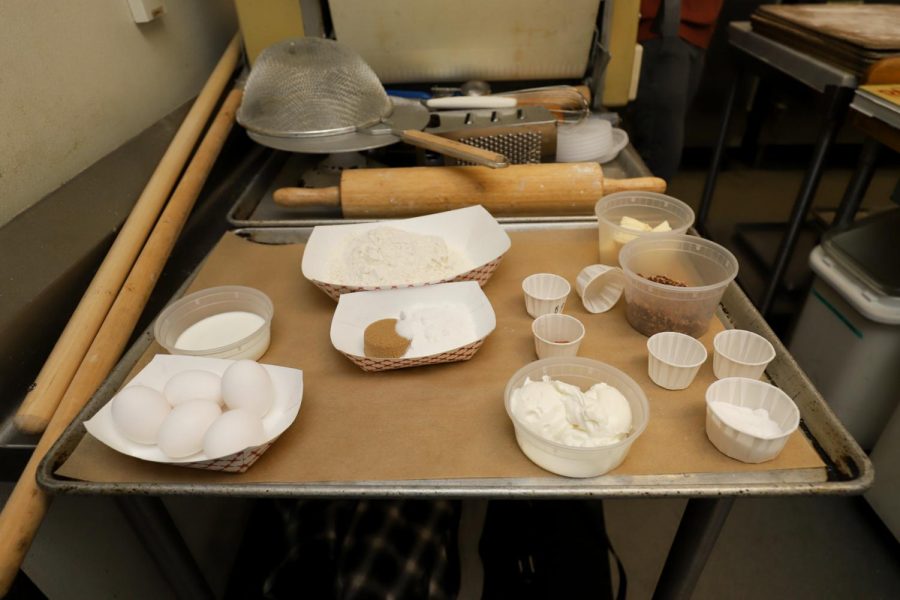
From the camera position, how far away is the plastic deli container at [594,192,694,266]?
103cm

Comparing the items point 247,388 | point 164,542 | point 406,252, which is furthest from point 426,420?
point 164,542

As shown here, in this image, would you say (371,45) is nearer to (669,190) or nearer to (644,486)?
(644,486)

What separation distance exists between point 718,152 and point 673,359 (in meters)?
1.85

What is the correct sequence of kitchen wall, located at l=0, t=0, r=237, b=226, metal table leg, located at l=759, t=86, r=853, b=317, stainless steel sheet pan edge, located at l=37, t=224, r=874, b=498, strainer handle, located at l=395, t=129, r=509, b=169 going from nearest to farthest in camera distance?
1. stainless steel sheet pan edge, located at l=37, t=224, r=874, b=498
2. kitchen wall, located at l=0, t=0, r=237, b=226
3. strainer handle, located at l=395, t=129, r=509, b=169
4. metal table leg, located at l=759, t=86, r=853, b=317

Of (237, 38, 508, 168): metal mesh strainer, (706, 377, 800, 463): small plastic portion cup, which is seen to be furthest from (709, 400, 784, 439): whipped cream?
(237, 38, 508, 168): metal mesh strainer

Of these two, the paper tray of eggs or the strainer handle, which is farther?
the strainer handle

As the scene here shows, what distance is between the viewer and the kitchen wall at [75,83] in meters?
1.04

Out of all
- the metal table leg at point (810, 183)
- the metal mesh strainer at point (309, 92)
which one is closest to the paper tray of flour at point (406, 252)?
the metal mesh strainer at point (309, 92)

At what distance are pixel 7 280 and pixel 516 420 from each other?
2.84 feet

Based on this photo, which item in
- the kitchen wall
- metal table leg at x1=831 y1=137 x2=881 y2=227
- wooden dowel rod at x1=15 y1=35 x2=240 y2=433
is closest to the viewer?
wooden dowel rod at x1=15 y1=35 x2=240 y2=433

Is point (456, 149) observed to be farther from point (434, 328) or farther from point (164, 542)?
point (164, 542)

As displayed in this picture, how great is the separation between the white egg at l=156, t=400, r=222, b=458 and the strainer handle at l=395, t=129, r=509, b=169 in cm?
72

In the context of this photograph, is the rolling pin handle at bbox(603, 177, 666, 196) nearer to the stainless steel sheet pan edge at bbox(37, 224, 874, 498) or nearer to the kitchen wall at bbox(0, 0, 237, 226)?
the stainless steel sheet pan edge at bbox(37, 224, 874, 498)

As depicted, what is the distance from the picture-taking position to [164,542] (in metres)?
0.85
